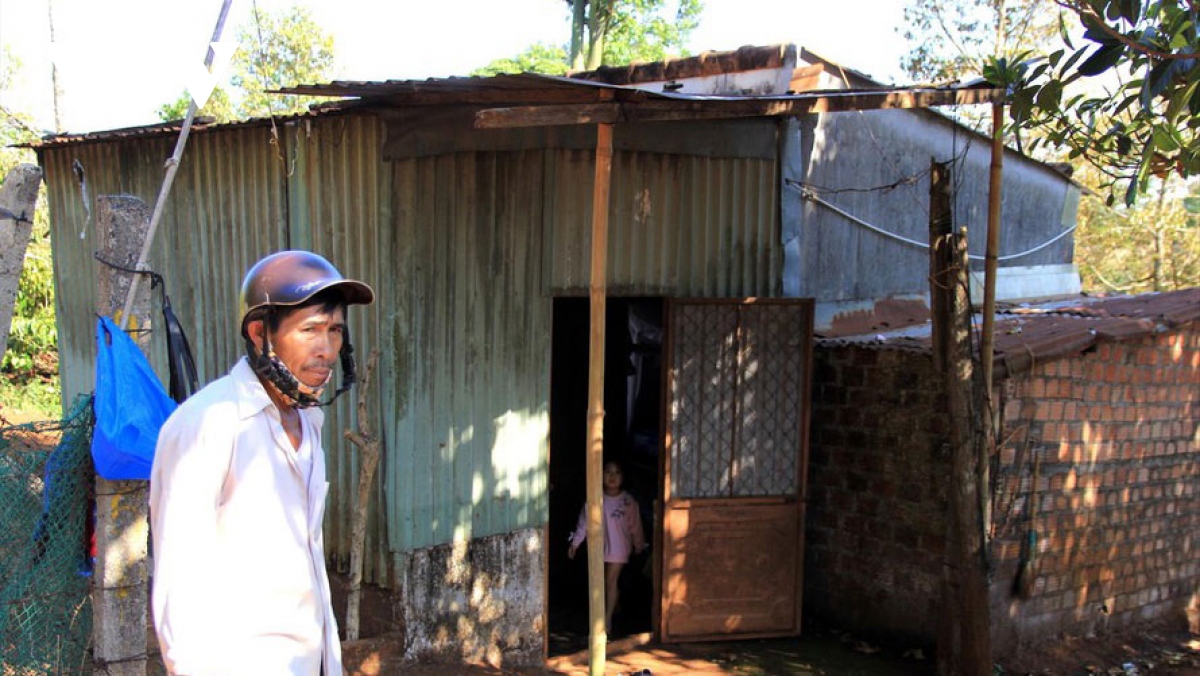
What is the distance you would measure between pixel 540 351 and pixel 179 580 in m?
3.81

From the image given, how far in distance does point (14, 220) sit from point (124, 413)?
975mm

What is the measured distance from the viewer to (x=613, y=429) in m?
8.41

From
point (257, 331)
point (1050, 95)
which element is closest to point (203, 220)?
point (257, 331)

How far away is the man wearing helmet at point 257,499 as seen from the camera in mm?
2111

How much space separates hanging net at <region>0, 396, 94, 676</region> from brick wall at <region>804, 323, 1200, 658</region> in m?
5.16

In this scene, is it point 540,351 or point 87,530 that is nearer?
point 87,530

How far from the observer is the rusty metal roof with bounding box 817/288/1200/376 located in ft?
21.2

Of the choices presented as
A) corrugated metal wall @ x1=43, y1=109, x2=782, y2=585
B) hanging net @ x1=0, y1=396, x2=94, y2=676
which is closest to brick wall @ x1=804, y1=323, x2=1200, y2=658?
corrugated metal wall @ x1=43, y1=109, x2=782, y2=585

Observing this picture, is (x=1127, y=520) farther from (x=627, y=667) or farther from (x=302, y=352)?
(x=302, y=352)

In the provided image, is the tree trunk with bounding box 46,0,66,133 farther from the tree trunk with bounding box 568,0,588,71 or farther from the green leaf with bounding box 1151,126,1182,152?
the green leaf with bounding box 1151,126,1182,152

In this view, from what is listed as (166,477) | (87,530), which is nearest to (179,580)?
(166,477)

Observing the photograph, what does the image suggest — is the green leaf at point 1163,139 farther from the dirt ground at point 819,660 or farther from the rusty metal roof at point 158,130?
the rusty metal roof at point 158,130

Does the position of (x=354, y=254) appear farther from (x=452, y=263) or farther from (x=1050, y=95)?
(x=1050, y=95)

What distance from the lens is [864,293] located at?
809 centimetres
